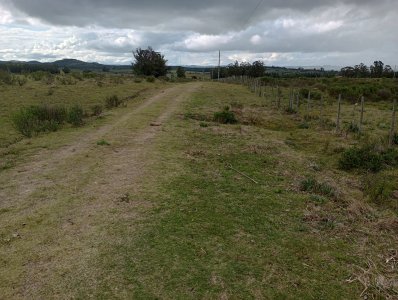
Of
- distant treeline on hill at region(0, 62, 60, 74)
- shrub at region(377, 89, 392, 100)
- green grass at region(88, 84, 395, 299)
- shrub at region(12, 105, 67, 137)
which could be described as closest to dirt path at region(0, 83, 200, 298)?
green grass at region(88, 84, 395, 299)

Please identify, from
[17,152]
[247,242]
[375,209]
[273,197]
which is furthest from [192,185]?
[17,152]

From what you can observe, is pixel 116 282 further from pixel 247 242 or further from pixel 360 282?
pixel 360 282

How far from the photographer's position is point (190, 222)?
5609mm

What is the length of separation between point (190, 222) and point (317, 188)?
2869 millimetres

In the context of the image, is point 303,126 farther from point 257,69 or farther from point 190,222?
point 257,69

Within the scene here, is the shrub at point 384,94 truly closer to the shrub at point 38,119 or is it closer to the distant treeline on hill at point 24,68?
the shrub at point 38,119

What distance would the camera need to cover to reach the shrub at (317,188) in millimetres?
7023

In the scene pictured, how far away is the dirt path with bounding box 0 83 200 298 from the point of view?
13.9 ft

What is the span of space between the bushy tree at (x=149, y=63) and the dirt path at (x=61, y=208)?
5463 centimetres

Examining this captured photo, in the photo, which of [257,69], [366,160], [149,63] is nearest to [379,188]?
[366,160]

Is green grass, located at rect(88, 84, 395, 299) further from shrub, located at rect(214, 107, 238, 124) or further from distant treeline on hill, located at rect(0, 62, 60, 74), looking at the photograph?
distant treeline on hill, located at rect(0, 62, 60, 74)

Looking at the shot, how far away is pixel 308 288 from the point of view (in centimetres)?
416

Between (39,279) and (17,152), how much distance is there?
6.39m

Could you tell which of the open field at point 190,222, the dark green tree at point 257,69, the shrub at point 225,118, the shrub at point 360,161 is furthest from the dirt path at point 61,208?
the dark green tree at point 257,69
